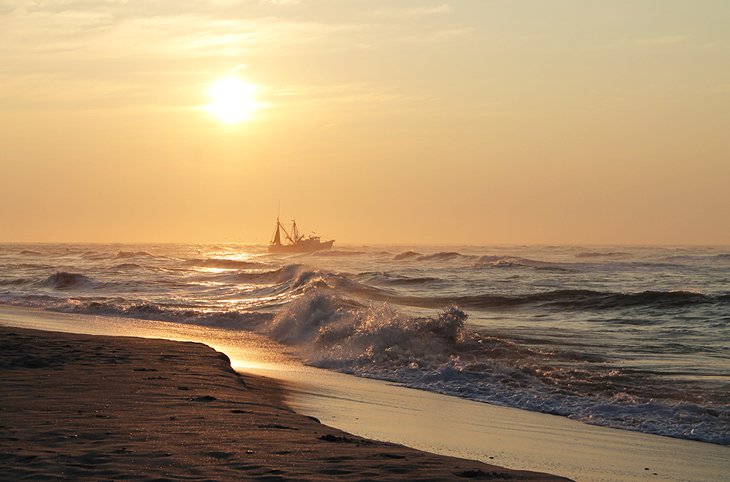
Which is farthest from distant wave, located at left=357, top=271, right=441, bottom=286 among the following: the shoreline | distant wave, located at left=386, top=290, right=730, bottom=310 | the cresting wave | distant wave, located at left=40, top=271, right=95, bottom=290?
the shoreline

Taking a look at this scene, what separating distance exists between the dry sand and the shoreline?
32.8 inches

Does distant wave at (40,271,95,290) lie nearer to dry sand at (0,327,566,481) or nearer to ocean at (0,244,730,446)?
ocean at (0,244,730,446)

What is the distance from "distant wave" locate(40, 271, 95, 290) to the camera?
41.8 metres

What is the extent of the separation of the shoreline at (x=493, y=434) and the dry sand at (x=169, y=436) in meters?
0.83

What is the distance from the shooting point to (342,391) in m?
12.6

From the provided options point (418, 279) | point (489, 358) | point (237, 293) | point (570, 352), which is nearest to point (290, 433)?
point (489, 358)

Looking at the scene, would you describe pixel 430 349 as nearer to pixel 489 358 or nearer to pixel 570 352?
pixel 489 358

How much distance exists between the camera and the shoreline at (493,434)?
803 centimetres

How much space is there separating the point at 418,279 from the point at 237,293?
1183 cm

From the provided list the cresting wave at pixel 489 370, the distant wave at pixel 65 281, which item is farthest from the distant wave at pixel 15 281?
the cresting wave at pixel 489 370

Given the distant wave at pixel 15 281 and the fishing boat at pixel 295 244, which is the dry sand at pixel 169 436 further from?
the fishing boat at pixel 295 244

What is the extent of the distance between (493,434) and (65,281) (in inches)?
1476

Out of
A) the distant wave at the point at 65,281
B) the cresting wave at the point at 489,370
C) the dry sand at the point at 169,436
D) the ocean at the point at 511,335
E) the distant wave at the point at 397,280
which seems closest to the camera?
the dry sand at the point at 169,436

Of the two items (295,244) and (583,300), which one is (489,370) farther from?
(295,244)
